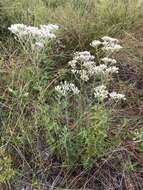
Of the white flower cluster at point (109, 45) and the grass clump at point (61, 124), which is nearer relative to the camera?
the grass clump at point (61, 124)

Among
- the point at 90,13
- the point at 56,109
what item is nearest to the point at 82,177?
the point at 56,109

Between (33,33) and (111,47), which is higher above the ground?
(33,33)

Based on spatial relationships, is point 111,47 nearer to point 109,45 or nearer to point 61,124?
point 109,45

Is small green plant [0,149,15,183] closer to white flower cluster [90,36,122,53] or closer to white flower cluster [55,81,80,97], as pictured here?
white flower cluster [55,81,80,97]

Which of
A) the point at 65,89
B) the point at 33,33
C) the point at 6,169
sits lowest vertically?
the point at 6,169

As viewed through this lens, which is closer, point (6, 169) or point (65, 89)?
point (6, 169)

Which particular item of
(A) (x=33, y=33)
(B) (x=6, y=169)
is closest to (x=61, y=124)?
(B) (x=6, y=169)

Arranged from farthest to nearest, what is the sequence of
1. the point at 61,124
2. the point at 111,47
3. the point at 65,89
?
the point at 111,47
the point at 61,124
the point at 65,89

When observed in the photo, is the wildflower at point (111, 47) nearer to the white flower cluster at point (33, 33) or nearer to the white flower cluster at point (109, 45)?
the white flower cluster at point (109, 45)

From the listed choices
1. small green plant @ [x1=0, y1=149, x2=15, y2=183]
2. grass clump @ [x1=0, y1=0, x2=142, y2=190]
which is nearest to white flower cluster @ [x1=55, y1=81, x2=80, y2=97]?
grass clump @ [x1=0, y1=0, x2=142, y2=190]

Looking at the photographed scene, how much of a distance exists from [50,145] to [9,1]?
2.07 metres

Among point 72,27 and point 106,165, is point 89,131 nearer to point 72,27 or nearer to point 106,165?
point 106,165

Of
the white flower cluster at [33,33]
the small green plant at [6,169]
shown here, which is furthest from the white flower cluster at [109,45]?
the small green plant at [6,169]

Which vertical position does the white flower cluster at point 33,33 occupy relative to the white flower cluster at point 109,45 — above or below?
above
